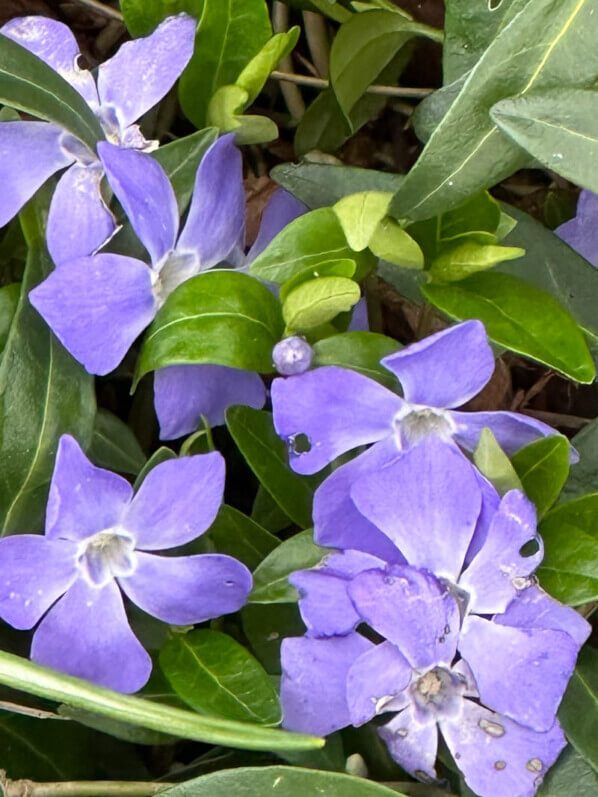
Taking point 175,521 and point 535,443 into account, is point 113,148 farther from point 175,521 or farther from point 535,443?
point 535,443

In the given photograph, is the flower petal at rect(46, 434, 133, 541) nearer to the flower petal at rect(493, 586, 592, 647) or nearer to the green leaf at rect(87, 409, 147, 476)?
the green leaf at rect(87, 409, 147, 476)

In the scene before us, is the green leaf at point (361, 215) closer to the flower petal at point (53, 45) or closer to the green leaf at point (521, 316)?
the green leaf at point (521, 316)

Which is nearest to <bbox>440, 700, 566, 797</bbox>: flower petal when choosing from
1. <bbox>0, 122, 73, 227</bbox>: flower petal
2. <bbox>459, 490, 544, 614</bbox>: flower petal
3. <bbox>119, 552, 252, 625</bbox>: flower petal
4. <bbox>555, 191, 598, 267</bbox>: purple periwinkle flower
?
<bbox>459, 490, 544, 614</bbox>: flower petal

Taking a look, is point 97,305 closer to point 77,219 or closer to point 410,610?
point 77,219

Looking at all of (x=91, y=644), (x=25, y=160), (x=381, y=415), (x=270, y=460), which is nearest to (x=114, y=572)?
(x=91, y=644)

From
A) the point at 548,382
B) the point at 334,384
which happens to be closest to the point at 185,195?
the point at 334,384

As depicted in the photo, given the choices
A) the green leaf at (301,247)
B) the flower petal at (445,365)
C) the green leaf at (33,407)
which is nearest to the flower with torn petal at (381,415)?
the flower petal at (445,365)
